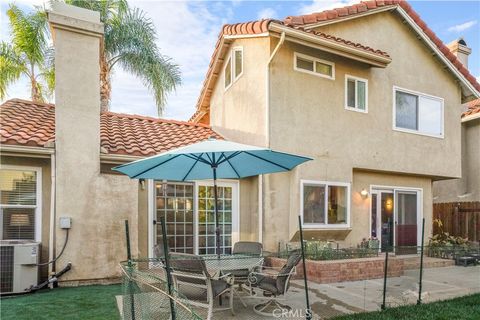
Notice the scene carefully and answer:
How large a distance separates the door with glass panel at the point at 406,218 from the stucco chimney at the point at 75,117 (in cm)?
1049

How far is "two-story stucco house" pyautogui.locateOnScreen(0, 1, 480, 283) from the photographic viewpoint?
7.95 m

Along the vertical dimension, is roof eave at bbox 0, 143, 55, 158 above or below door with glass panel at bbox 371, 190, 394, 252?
above

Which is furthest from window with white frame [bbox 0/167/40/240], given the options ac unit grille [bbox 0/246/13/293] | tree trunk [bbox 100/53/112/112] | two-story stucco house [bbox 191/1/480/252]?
tree trunk [bbox 100/53/112/112]

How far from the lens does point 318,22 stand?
10.8 m

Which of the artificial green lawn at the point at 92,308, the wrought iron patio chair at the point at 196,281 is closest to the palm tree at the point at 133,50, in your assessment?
the artificial green lawn at the point at 92,308

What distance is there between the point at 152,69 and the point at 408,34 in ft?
34.1

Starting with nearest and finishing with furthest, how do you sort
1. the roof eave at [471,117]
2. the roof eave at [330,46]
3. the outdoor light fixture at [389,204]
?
the roof eave at [330,46] → the outdoor light fixture at [389,204] → the roof eave at [471,117]

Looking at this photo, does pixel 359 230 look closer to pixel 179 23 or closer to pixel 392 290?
pixel 392 290

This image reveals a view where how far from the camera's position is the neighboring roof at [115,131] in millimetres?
8125

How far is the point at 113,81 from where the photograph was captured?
16047 mm

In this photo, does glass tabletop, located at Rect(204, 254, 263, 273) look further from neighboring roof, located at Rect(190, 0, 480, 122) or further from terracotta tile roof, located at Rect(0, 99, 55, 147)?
neighboring roof, located at Rect(190, 0, 480, 122)

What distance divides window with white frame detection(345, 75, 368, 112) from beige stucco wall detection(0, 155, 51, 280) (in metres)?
8.83

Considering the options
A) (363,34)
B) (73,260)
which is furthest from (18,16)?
(363,34)

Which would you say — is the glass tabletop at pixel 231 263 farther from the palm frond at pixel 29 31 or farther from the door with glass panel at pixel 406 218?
the palm frond at pixel 29 31
